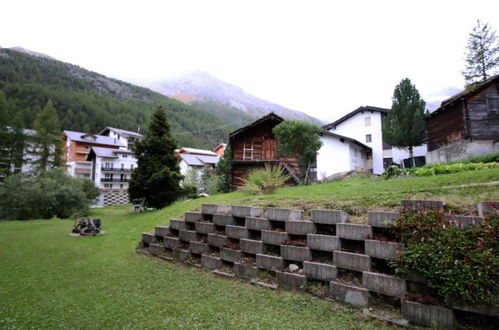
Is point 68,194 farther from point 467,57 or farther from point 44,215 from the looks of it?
point 467,57

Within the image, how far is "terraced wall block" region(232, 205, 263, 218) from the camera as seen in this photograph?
426 cm

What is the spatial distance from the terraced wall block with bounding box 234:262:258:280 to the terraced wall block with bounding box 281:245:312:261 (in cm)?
58

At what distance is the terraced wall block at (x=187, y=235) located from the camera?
5.02 m

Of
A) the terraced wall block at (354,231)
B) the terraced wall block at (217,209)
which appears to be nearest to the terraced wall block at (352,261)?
the terraced wall block at (354,231)

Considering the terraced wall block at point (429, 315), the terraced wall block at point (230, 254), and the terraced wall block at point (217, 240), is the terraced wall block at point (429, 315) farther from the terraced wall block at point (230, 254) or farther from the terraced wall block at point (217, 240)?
the terraced wall block at point (217, 240)

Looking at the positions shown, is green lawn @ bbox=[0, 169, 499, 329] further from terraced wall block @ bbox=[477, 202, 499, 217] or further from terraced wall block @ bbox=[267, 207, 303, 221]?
terraced wall block @ bbox=[267, 207, 303, 221]

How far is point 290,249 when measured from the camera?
3.58 m

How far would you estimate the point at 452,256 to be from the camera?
231 cm

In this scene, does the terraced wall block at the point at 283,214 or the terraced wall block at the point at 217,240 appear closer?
the terraced wall block at the point at 283,214

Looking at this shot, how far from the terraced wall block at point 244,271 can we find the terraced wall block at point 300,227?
0.86m

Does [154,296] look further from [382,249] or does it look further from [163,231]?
[382,249]

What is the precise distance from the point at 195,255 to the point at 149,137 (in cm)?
1153

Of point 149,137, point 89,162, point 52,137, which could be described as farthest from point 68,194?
point 89,162

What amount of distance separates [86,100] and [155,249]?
64266mm
